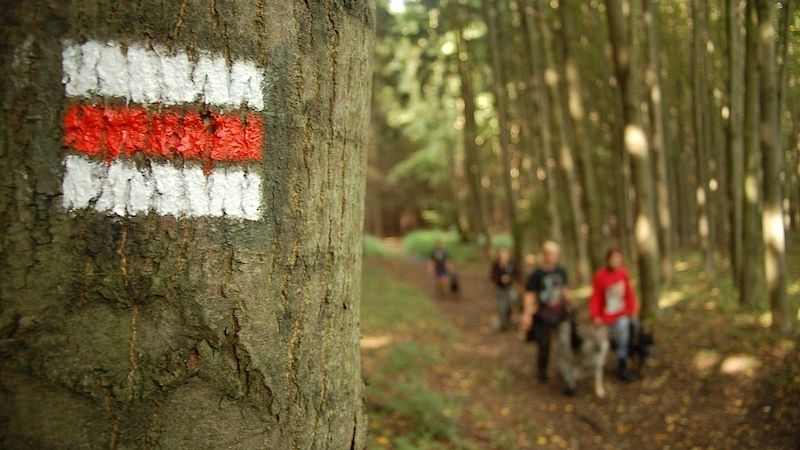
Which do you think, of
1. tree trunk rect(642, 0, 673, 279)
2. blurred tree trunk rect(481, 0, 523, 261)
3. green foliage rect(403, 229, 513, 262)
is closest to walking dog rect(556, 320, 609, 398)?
tree trunk rect(642, 0, 673, 279)

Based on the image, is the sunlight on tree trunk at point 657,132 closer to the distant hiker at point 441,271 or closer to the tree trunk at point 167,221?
the distant hiker at point 441,271

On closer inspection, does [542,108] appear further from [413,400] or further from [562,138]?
[413,400]

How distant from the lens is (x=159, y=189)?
3.21ft

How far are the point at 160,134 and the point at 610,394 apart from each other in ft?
24.7

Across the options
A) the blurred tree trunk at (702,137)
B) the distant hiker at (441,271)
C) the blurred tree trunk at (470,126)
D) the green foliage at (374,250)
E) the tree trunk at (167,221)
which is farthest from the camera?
the green foliage at (374,250)

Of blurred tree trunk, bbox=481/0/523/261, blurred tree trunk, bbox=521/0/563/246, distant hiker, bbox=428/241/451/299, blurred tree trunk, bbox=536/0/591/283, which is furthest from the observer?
blurred tree trunk, bbox=481/0/523/261

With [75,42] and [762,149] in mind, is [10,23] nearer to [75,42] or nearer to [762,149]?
[75,42]

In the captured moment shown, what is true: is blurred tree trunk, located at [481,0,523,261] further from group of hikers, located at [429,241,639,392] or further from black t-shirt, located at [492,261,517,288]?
group of hikers, located at [429,241,639,392]

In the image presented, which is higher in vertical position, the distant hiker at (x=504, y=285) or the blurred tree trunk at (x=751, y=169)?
the blurred tree trunk at (x=751, y=169)

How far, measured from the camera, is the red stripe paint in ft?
3.08

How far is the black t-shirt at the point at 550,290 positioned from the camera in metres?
7.31

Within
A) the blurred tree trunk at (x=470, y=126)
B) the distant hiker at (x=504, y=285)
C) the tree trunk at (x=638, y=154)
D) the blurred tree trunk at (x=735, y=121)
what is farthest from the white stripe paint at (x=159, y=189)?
the blurred tree trunk at (x=470, y=126)

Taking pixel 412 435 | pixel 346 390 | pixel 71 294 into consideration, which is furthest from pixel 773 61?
pixel 71 294

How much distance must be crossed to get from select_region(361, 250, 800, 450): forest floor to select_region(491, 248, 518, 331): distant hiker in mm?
633
